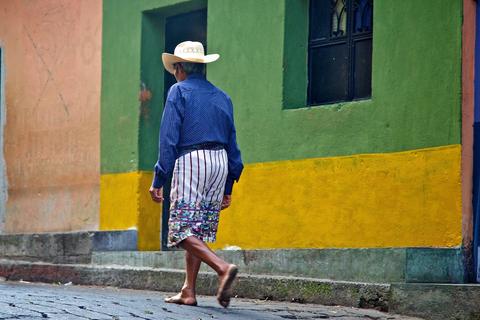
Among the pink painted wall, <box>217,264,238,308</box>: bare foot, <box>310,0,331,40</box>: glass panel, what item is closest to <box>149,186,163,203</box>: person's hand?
<box>217,264,238,308</box>: bare foot

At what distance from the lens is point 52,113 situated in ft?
Answer: 42.3

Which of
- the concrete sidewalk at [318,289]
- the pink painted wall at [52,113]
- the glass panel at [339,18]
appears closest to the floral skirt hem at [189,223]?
the concrete sidewalk at [318,289]

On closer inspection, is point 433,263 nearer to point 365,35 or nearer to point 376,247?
point 376,247

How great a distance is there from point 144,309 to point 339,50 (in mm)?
4021

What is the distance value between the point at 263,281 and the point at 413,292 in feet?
A: 4.83

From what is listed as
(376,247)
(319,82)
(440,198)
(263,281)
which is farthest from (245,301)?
(319,82)

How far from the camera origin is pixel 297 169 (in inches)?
375

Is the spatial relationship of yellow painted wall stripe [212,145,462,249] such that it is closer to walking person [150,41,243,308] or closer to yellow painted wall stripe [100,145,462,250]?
yellow painted wall stripe [100,145,462,250]

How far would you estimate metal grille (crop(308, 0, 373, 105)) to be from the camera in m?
9.37

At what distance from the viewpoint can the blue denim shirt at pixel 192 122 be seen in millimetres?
7109

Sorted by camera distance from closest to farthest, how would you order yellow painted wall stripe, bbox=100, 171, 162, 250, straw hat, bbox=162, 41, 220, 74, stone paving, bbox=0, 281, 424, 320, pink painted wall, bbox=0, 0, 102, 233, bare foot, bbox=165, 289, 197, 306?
stone paving, bbox=0, 281, 424, 320
bare foot, bbox=165, 289, 197, 306
straw hat, bbox=162, 41, 220, 74
yellow painted wall stripe, bbox=100, 171, 162, 250
pink painted wall, bbox=0, 0, 102, 233

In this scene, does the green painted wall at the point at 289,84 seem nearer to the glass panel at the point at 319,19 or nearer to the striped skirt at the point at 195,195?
the glass panel at the point at 319,19

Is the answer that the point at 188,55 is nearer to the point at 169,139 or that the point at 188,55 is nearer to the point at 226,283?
the point at 169,139

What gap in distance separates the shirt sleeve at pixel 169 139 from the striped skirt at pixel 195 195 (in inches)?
4.3
